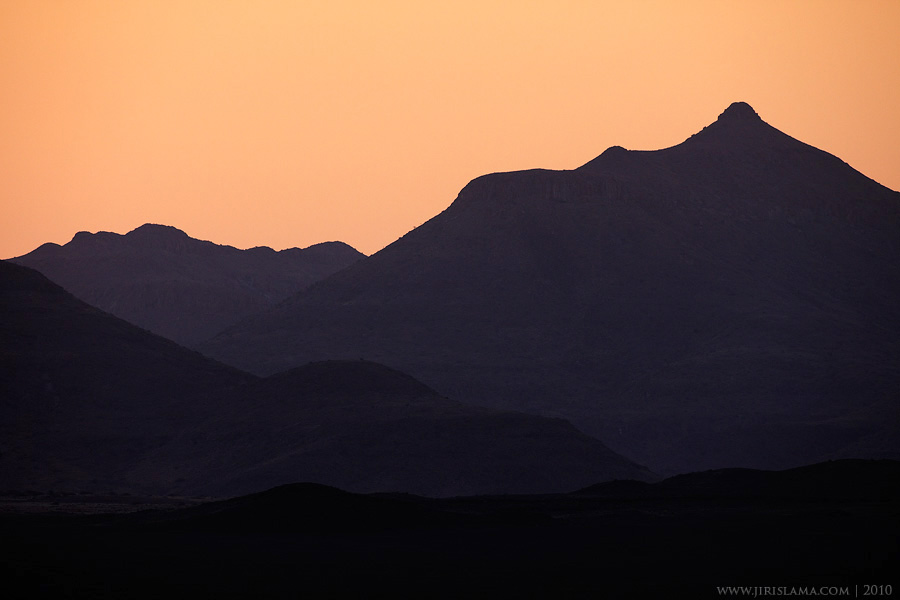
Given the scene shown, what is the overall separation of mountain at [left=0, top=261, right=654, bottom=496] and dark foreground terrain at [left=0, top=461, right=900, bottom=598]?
28587 millimetres

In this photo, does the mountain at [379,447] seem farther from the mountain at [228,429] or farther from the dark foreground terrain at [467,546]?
the dark foreground terrain at [467,546]

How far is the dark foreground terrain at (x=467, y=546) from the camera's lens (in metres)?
45.6

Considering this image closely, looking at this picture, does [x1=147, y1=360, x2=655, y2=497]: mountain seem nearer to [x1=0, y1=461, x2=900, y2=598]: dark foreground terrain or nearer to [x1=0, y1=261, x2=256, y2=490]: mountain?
[x1=0, y1=261, x2=256, y2=490]: mountain

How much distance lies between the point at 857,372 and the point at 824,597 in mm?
139280

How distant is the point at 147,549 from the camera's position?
5606 cm

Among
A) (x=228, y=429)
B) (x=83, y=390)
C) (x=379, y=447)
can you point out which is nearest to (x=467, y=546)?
(x=379, y=447)

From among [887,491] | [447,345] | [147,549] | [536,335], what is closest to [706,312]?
[536,335]

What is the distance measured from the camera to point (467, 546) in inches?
2247

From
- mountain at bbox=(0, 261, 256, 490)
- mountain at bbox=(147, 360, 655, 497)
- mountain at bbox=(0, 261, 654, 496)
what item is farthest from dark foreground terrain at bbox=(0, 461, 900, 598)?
mountain at bbox=(0, 261, 256, 490)

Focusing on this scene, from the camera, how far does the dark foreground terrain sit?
45.6 metres

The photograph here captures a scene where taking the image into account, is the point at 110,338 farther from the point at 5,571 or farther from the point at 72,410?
the point at 5,571

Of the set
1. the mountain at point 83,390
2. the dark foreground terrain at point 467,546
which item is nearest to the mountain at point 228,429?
the mountain at point 83,390

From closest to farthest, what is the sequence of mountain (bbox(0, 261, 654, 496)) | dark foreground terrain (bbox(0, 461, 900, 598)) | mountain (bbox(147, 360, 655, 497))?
1. dark foreground terrain (bbox(0, 461, 900, 598))
2. mountain (bbox(147, 360, 655, 497))
3. mountain (bbox(0, 261, 654, 496))

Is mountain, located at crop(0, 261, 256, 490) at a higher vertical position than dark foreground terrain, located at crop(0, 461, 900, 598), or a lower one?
higher
